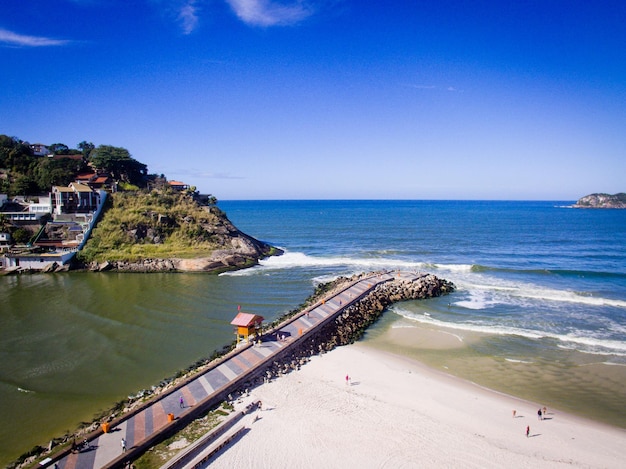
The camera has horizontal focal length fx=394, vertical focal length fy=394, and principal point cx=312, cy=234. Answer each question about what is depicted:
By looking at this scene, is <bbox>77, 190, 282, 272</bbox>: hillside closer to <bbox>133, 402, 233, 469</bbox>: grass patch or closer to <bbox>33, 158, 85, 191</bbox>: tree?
<bbox>33, 158, 85, 191</bbox>: tree

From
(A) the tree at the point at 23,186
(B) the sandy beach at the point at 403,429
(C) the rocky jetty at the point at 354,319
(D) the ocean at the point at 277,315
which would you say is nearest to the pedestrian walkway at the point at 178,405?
(C) the rocky jetty at the point at 354,319

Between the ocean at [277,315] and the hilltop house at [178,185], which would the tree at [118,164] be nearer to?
the hilltop house at [178,185]

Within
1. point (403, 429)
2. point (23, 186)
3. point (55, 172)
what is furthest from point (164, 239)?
point (403, 429)

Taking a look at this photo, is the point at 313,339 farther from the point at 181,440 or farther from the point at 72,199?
the point at 72,199

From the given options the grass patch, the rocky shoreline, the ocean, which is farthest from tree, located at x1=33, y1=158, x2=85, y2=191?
the grass patch

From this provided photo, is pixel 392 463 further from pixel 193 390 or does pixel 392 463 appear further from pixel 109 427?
pixel 109 427
